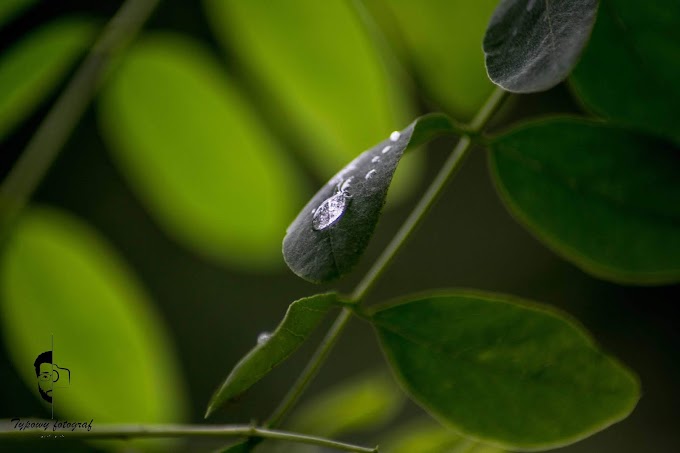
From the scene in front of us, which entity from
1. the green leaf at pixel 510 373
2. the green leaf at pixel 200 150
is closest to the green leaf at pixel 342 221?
the green leaf at pixel 510 373

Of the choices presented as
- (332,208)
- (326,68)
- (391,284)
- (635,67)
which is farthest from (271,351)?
(391,284)

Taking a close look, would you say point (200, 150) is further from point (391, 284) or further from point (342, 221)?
point (391, 284)

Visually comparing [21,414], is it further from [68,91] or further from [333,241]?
[333,241]

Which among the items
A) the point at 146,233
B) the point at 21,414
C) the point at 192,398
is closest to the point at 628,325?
the point at 192,398

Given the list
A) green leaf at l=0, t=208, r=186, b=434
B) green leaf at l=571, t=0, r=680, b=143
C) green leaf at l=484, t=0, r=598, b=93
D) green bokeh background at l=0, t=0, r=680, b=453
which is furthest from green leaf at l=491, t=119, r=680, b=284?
green bokeh background at l=0, t=0, r=680, b=453

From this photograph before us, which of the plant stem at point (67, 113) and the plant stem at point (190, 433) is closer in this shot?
the plant stem at point (190, 433)

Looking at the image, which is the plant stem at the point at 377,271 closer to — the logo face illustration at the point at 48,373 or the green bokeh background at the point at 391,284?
the logo face illustration at the point at 48,373
